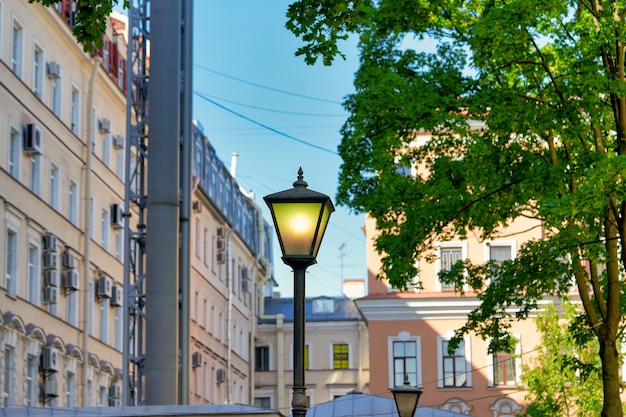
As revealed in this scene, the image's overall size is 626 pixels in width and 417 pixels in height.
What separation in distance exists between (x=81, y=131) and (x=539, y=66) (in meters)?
20.6

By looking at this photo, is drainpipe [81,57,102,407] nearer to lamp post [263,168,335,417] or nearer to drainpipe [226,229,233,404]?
drainpipe [226,229,233,404]

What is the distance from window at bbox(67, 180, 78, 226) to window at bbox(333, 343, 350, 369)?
3600 centimetres

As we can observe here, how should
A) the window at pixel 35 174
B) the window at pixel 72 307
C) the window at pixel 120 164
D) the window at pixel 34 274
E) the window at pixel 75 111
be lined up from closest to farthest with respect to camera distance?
1. the window at pixel 34 274
2. the window at pixel 35 174
3. the window at pixel 72 307
4. the window at pixel 75 111
5. the window at pixel 120 164

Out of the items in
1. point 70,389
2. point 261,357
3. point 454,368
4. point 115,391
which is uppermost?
point 261,357

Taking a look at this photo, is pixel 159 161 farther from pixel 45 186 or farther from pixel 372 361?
pixel 372 361

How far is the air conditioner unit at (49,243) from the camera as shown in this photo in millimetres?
35875

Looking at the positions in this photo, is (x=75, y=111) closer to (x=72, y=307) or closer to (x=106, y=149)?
(x=106, y=149)

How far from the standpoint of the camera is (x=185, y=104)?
26.5m

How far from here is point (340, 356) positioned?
7425cm

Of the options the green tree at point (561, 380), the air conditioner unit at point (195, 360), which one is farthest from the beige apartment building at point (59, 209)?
the green tree at point (561, 380)

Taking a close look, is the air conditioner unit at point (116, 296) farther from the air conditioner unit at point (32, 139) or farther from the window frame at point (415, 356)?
the window frame at point (415, 356)

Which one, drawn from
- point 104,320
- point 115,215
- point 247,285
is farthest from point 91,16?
point 247,285

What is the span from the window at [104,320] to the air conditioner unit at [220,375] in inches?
767

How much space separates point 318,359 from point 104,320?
108 feet
